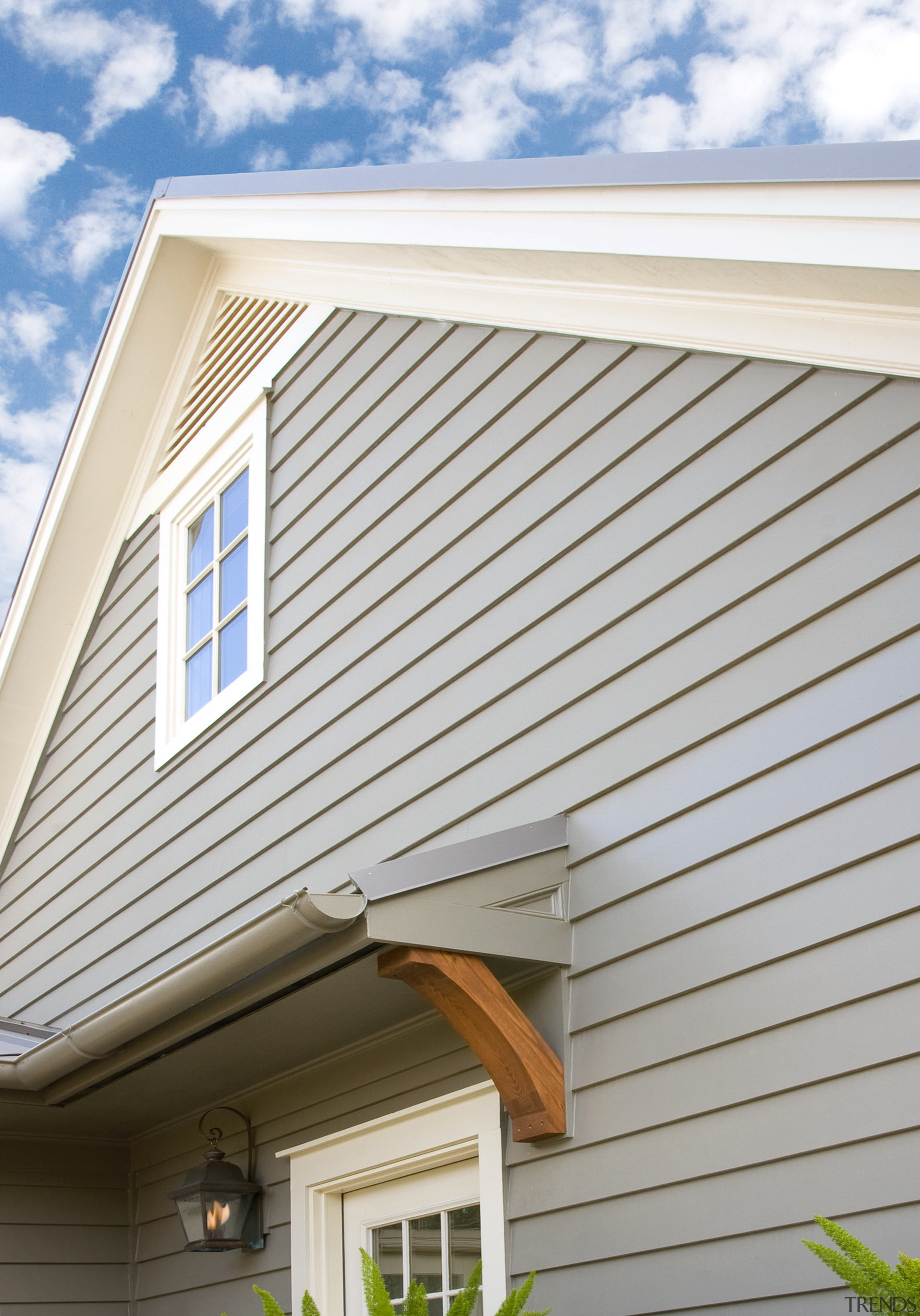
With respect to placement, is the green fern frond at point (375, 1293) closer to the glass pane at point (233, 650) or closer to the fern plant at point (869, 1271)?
the fern plant at point (869, 1271)

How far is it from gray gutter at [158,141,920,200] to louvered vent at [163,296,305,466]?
2.38 ft

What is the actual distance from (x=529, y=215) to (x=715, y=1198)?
2.39 metres

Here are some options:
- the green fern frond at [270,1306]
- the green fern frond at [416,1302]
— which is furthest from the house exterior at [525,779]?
the green fern frond at [270,1306]

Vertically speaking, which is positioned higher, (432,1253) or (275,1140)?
(275,1140)

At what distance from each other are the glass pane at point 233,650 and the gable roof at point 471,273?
1.01 m

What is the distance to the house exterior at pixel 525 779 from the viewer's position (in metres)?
2.55

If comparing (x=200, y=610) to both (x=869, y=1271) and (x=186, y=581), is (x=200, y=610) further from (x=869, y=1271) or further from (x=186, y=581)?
(x=869, y=1271)

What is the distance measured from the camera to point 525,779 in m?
3.38

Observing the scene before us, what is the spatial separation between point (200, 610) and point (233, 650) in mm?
462

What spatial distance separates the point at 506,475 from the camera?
3744 mm

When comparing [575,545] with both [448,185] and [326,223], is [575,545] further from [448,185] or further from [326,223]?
[326,223]

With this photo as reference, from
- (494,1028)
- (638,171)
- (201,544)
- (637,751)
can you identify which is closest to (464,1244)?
(494,1028)

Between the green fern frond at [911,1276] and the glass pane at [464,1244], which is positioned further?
the glass pane at [464,1244]

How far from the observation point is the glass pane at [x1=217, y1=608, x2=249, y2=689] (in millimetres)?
5023
